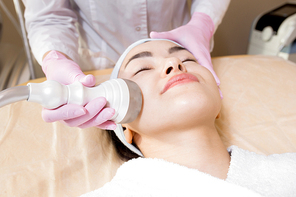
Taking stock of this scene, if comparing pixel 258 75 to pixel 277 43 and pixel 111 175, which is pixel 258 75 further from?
pixel 111 175

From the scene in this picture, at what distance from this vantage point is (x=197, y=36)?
1325mm

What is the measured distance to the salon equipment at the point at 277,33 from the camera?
1.91 metres

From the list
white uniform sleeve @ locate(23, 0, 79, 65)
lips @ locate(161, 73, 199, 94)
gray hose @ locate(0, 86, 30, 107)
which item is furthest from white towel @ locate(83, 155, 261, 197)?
white uniform sleeve @ locate(23, 0, 79, 65)

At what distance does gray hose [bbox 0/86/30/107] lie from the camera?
594 millimetres

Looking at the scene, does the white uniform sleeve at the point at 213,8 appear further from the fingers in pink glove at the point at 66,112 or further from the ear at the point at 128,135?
the fingers in pink glove at the point at 66,112

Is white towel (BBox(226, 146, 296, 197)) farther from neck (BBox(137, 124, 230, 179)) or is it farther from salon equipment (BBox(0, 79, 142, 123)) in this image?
salon equipment (BBox(0, 79, 142, 123))

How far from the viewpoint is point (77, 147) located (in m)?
1.18

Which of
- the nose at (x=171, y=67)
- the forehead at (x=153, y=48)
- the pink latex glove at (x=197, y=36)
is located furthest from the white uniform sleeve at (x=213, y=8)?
the nose at (x=171, y=67)

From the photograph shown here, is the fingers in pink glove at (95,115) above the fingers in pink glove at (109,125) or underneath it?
above

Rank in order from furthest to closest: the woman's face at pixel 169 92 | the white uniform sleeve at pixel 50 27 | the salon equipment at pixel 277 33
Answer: the salon equipment at pixel 277 33, the white uniform sleeve at pixel 50 27, the woman's face at pixel 169 92

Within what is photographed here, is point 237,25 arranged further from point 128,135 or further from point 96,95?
point 96,95

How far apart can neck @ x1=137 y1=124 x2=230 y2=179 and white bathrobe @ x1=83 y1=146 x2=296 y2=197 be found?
5 centimetres

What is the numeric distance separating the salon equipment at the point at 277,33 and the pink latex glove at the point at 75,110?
161 cm

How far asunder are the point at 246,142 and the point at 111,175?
0.67 metres
